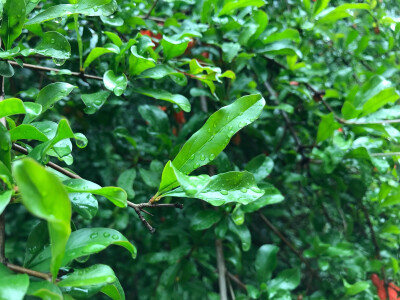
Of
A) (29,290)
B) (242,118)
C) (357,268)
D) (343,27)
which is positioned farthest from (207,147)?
(343,27)

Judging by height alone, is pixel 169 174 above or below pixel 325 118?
above

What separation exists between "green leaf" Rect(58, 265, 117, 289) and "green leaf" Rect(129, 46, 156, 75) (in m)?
0.30

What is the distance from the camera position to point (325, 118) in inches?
30.7

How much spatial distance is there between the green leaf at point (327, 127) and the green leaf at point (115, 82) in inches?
17.4

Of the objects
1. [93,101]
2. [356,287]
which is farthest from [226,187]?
[356,287]

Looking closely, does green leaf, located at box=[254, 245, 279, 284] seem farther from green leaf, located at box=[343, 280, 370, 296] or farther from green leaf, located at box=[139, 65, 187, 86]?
green leaf, located at box=[139, 65, 187, 86]

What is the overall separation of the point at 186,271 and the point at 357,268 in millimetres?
398

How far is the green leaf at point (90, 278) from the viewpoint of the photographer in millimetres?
317

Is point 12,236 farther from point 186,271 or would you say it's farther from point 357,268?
point 357,268

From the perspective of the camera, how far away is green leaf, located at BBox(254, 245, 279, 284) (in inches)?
30.5

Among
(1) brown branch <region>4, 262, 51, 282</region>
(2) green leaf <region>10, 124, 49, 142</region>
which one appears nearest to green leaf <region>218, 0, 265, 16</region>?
(2) green leaf <region>10, 124, 49, 142</region>

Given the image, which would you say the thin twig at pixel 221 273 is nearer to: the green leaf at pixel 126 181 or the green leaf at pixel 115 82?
the green leaf at pixel 126 181

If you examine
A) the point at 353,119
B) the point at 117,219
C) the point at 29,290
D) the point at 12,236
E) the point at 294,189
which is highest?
the point at 29,290

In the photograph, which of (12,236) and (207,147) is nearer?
(207,147)
